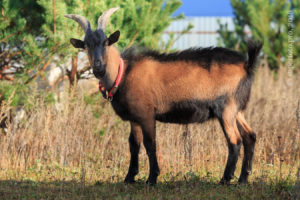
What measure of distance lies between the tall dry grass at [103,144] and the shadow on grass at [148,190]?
51 centimetres

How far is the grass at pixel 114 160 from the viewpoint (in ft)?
16.9

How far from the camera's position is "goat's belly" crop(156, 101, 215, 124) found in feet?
18.2

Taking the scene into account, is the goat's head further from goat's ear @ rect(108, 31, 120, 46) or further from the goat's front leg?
the goat's front leg

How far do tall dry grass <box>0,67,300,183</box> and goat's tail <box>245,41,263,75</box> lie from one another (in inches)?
48.6

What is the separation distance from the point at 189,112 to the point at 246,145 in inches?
35.9

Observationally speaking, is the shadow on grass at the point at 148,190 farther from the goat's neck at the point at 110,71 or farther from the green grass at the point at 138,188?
the goat's neck at the point at 110,71

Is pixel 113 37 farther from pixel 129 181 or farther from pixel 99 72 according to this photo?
pixel 129 181

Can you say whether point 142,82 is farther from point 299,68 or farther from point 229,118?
point 299,68

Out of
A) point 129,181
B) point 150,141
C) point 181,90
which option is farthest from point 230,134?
point 129,181

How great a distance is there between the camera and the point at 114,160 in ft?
20.3

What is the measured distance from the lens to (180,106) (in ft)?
18.4

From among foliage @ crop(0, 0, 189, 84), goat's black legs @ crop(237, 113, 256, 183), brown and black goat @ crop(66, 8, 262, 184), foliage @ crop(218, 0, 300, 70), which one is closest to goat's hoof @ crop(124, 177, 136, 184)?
brown and black goat @ crop(66, 8, 262, 184)

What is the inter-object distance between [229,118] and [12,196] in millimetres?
2892

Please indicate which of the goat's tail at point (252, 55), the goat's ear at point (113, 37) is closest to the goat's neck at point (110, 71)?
the goat's ear at point (113, 37)
